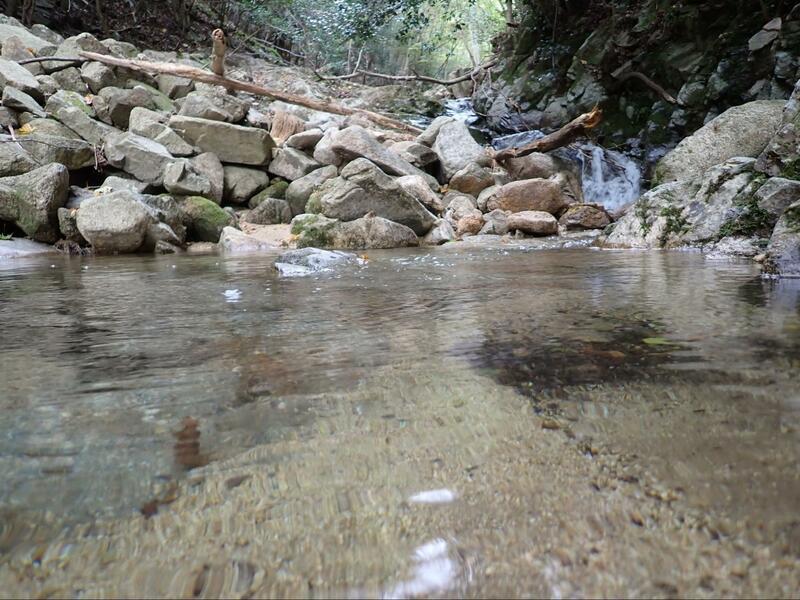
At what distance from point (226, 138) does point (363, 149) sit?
2.62 meters

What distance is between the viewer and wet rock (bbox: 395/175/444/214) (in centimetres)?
860

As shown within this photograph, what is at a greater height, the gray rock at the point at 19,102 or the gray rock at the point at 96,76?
the gray rock at the point at 96,76

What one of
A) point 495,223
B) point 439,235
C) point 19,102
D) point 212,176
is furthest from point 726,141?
point 19,102

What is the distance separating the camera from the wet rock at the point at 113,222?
6.78 m

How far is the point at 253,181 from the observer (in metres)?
9.59

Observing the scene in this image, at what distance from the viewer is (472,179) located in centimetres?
989

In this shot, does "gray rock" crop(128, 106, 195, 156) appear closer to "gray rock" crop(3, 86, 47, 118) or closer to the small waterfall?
"gray rock" crop(3, 86, 47, 118)

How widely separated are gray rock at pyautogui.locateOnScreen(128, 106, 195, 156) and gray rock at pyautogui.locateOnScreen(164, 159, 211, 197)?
3.04ft

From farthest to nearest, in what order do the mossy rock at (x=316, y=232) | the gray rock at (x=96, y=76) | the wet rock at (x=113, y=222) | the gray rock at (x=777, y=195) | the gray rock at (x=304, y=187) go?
the gray rock at (x=96, y=76)
the gray rock at (x=304, y=187)
the mossy rock at (x=316, y=232)
the wet rock at (x=113, y=222)
the gray rock at (x=777, y=195)

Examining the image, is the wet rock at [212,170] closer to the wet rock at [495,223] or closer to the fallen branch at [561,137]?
the wet rock at [495,223]

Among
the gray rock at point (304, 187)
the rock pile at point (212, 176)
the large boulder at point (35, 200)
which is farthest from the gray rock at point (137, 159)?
the gray rock at point (304, 187)

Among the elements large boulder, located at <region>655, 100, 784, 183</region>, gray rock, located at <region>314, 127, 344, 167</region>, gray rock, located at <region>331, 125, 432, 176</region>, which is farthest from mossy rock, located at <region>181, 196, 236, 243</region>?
large boulder, located at <region>655, 100, 784, 183</region>

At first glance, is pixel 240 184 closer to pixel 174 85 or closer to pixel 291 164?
pixel 291 164

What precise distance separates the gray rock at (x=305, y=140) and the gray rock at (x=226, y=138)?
19.2 inches
